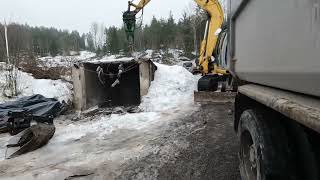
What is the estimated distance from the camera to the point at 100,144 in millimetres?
7551

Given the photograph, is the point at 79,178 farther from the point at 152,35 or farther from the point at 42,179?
the point at 152,35

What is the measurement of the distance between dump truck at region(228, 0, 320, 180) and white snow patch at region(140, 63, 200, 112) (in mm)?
8381

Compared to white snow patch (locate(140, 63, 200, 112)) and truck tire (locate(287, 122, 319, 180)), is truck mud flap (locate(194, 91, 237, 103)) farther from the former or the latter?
truck tire (locate(287, 122, 319, 180))

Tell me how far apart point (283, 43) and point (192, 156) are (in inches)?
169

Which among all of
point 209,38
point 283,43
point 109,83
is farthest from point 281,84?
point 109,83

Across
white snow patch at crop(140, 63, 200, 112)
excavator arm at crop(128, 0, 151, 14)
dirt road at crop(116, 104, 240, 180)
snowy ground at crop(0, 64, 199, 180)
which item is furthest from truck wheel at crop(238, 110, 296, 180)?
excavator arm at crop(128, 0, 151, 14)

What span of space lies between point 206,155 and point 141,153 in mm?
1217

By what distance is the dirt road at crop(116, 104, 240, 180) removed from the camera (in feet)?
16.9

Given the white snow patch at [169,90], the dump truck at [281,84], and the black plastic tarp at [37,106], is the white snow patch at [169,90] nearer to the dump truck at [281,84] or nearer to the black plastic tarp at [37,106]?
the black plastic tarp at [37,106]

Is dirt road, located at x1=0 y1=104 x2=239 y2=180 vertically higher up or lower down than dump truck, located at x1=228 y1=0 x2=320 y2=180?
lower down

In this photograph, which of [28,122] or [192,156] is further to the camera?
[28,122]

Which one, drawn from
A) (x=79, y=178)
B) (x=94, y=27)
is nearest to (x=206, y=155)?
(x=79, y=178)

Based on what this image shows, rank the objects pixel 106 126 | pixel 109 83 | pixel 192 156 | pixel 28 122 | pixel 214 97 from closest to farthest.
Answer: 1. pixel 192 156
2. pixel 106 126
3. pixel 28 122
4. pixel 214 97
5. pixel 109 83

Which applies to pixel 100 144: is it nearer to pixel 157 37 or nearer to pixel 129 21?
pixel 129 21
